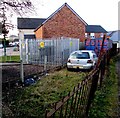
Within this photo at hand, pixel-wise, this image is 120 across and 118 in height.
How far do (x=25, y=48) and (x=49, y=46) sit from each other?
2969 millimetres

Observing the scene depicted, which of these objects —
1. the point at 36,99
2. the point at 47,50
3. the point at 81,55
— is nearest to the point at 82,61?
the point at 81,55

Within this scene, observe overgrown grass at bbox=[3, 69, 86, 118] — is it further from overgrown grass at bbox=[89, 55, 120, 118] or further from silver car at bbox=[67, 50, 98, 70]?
silver car at bbox=[67, 50, 98, 70]

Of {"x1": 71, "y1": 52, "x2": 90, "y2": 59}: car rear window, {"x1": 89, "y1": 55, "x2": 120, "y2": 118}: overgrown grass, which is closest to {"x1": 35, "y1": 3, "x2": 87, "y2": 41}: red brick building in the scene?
{"x1": 71, "y1": 52, "x2": 90, "y2": 59}: car rear window

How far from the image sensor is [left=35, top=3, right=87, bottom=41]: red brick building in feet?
105

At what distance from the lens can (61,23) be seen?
32.2 metres

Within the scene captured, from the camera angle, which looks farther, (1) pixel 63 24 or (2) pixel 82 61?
(1) pixel 63 24

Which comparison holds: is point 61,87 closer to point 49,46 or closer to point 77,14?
point 49,46

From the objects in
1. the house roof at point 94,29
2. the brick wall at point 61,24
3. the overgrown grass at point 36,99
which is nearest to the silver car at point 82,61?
the overgrown grass at point 36,99

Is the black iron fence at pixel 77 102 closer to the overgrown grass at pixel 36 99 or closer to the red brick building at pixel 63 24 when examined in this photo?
the overgrown grass at pixel 36 99

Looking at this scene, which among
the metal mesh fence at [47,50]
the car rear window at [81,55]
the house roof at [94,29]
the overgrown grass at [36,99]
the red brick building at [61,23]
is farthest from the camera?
the house roof at [94,29]

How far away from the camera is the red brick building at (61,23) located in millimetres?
31922

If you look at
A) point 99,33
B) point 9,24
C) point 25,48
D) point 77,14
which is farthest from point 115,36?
point 9,24

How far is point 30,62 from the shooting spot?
63.6 feet

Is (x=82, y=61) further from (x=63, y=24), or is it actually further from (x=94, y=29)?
(x=94, y=29)
